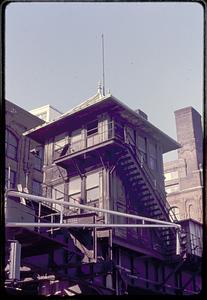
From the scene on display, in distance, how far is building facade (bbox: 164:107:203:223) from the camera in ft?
130

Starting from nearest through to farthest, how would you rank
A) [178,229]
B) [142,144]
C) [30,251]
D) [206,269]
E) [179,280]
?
1. [206,269]
2. [30,251]
3. [178,229]
4. [179,280]
5. [142,144]

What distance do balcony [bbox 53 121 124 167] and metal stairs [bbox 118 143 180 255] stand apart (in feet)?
3.36

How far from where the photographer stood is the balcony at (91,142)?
20000 mm

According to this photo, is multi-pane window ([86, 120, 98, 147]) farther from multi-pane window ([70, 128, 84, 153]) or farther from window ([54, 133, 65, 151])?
window ([54, 133, 65, 151])

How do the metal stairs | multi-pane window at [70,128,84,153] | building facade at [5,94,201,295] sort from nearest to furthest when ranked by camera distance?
1. building facade at [5,94,201,295]
2. the metal stairs
3. multi-pane window at [70,128,84,153]

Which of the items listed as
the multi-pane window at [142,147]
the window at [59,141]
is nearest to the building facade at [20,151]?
the window at [59,141]

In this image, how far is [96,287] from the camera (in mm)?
16000

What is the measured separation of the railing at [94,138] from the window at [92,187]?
→ 61.4 inches

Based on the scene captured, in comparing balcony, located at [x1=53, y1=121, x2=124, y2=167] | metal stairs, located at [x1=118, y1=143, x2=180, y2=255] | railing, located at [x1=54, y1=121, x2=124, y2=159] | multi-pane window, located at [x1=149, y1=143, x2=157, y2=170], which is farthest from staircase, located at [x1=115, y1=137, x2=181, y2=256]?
multi-pane window, located at [x1=149, y1=143, x2=157, y2=170]

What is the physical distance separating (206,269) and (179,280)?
15274 mm

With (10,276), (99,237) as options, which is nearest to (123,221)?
(99,237)

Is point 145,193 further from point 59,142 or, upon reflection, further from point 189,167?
point 189,167

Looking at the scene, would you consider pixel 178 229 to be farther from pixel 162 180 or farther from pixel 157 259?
pixel 162 180

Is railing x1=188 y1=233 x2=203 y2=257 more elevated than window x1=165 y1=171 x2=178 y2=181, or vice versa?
window x1=165 y1=171 x2=178 y2=181
